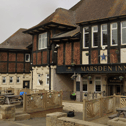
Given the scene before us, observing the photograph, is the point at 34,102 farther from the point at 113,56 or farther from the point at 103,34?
the point at 103,34

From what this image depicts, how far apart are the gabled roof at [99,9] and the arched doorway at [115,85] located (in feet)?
19.0

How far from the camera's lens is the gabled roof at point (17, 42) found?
28.3m

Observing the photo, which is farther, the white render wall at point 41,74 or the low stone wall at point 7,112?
the white render wall at point 41,74

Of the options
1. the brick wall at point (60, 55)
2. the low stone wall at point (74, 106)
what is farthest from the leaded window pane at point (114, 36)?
the low stone wall at point (74, 106)

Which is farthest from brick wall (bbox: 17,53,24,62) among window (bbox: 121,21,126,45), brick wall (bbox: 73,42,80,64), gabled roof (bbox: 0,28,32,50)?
window (bbox: 121,21,126,45)

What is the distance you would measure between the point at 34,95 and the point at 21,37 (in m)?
19.1

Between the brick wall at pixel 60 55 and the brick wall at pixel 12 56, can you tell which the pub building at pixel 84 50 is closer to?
the brick wall at pixel 60 55

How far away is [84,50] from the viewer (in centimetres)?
1778

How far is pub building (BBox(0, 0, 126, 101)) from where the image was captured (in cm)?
1631

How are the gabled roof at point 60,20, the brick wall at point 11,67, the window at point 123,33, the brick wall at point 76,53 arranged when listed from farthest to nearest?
the brick wall at point 11,67 < the gabled roof at point 60,20 < the brick wall at point 76,53 < the window at point 123,33

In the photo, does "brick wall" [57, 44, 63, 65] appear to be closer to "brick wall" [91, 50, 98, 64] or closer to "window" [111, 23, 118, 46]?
"brick wall" [91, 50, 98, 64]

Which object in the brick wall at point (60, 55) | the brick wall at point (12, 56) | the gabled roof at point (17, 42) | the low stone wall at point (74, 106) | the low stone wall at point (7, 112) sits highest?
the gabled roof at point (17, 42)

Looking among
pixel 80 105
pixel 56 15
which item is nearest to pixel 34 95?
pixel 80 105

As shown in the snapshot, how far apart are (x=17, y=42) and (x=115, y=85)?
1686cm
